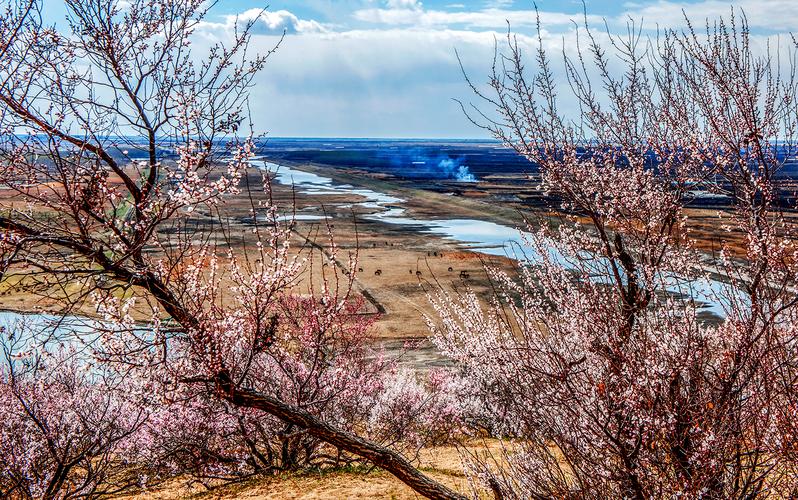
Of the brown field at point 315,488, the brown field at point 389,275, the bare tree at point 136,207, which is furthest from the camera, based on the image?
the brown field at point 389,275

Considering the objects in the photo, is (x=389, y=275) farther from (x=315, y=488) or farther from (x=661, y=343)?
(x=661, y=343)

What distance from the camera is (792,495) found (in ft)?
17.9

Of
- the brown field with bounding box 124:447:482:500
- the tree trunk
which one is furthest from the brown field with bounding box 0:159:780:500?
the tree trunk

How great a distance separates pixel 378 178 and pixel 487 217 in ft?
189

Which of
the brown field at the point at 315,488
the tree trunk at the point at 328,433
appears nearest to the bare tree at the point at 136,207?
the tree trunk at the point at 328,433

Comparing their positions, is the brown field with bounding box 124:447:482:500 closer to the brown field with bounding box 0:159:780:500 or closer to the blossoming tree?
the brown field with bounding box 0:159:780:500

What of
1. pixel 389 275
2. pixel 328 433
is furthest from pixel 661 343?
pixel 389 275

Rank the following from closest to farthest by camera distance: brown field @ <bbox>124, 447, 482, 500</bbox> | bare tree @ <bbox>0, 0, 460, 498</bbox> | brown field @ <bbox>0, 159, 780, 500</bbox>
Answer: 1. bare tree @ <bbox>0, 0, 460, 498</bbox>
2. brown field @ <bbox>124, 447, 482, 500</bbox>
3. brown field @ <bbox>0, 159, 780, 500</bbox>

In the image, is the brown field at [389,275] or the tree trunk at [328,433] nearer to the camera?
the tree trunk at [328,433]

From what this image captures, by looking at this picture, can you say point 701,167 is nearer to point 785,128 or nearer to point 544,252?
point 785,128

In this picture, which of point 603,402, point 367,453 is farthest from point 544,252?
point 367,453

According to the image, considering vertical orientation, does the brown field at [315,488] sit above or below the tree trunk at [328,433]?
below

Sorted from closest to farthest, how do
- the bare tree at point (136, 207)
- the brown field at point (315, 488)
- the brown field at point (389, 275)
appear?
1. the bare tree at point (136, 207)
2. the brown field at point (315, 488)
3. the brown field at point (389, 275)

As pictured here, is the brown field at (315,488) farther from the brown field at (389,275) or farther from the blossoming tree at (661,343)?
the blossoming tree at (661,343)
